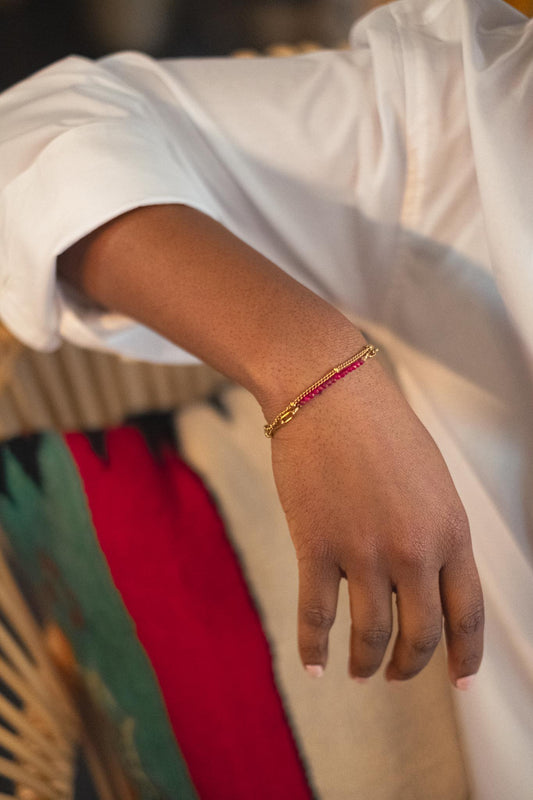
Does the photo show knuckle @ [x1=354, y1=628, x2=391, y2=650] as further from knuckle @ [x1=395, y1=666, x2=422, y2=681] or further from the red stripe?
the red stripe

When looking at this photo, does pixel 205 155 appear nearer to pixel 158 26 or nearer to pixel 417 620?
pixel 417 620

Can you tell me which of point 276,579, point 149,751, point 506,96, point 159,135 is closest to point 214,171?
point 159,135

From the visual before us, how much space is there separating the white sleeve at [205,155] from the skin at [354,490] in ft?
0.44

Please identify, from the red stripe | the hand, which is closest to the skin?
the hand

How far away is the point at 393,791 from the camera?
396 millimetres

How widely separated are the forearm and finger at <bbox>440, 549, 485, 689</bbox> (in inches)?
4.8

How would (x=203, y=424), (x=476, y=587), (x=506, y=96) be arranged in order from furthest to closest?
1. (x=203, y=424)
2. (x=506, y=96)
3. (x=476, y=587)

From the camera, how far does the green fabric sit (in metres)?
0.47

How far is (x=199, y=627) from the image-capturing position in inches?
18.1

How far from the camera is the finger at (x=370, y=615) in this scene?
303 mm

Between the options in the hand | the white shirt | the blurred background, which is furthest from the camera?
the blurred background

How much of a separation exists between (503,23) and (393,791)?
56 centimetres

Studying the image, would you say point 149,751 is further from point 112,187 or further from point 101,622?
point 112,187

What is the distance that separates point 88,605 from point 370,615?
0.96ft
